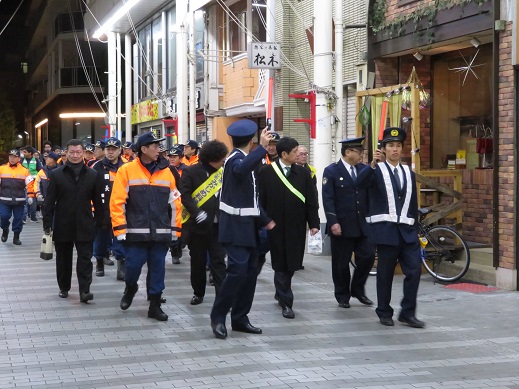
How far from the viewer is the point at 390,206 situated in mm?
9414

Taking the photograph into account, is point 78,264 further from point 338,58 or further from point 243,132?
point 338,58

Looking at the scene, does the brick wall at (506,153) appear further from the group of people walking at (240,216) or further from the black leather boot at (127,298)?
the black leather boot at (127,298)

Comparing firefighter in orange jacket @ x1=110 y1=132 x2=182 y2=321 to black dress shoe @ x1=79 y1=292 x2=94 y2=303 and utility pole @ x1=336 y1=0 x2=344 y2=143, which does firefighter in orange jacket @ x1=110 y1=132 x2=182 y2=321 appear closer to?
black dress shoe @ x1=79 y1=292 x2=94 y2=303

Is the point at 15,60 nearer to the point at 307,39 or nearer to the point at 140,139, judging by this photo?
the point at 307,39

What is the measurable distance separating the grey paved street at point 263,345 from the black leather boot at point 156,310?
81mm

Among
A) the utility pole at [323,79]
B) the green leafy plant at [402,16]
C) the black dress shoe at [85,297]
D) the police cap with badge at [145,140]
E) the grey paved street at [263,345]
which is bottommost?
the grey paved street at [263,345]

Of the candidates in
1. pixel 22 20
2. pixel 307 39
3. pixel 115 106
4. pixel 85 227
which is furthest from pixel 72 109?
pixel 85 227

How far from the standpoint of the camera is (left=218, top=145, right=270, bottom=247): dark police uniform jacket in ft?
28.6

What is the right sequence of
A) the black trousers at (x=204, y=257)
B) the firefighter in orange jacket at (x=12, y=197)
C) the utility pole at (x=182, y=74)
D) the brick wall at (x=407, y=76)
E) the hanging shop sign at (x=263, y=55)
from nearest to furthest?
the black trousers at (x=204, y=257) < the brick wall at (x=407, y=76) < the hanging shop sign at (x=263, y=55) < the firefighter in orange jacket at (x=12, y=197) < the utility pole at (x=182, y=74)

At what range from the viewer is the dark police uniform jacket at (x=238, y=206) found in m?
8.70

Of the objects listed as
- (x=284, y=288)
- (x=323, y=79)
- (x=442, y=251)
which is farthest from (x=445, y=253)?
(x=323, y=79)

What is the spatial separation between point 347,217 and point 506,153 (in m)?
2.65

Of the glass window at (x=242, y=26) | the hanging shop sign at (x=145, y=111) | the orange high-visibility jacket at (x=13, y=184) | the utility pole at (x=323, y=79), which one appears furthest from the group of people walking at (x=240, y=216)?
the hanging shop sign at (x=145, y=111)

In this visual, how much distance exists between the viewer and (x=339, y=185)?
35.1ft
